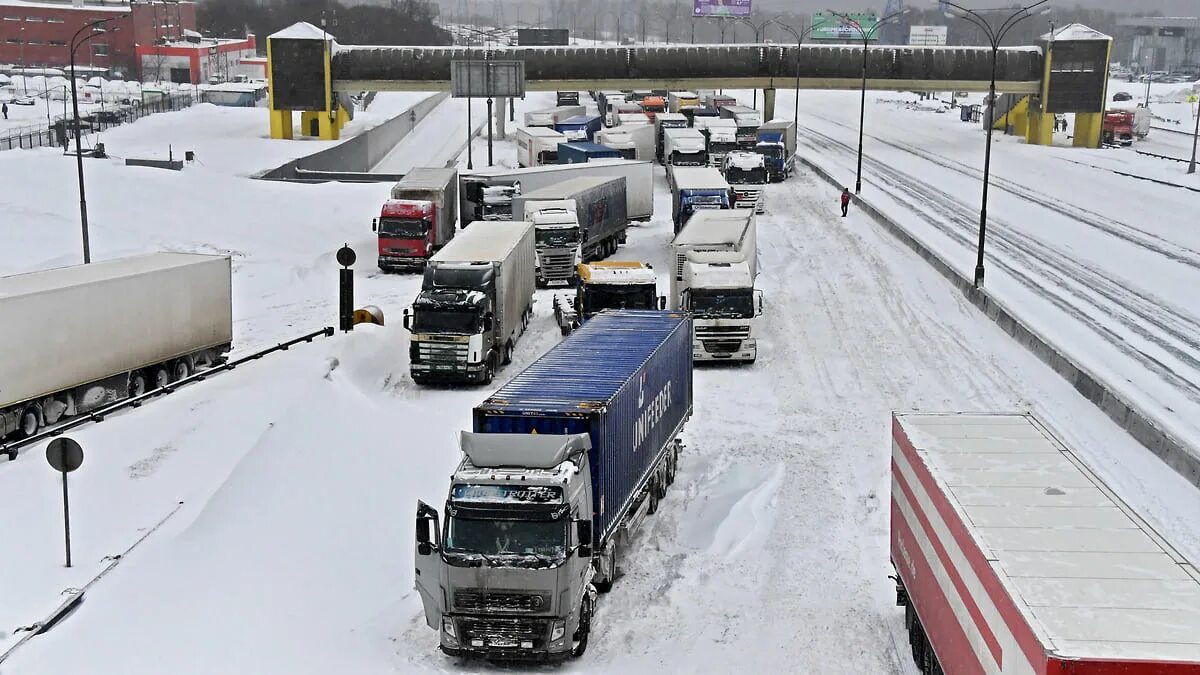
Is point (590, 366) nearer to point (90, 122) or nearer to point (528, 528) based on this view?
point (528, 528)

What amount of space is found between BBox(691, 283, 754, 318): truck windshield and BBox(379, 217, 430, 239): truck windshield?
15969mm

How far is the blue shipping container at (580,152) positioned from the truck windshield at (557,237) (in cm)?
2052

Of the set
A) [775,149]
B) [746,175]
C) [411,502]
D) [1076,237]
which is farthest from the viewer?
[775,149]

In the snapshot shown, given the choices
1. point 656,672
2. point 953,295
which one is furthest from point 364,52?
point 656,672

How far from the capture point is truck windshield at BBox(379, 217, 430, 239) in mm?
47875

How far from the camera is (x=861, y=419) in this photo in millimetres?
30375

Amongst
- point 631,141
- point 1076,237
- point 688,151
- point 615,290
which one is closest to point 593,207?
point 615,290

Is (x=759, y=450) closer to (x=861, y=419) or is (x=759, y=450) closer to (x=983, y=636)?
(x=861, y=419)

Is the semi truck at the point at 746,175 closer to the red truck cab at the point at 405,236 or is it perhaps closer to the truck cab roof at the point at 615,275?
the red truck cab at the point at 405,236

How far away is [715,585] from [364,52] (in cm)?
7767

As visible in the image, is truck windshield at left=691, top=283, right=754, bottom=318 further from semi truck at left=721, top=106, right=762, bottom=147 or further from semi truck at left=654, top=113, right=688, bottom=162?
semi truck at left=654, top=113, right=688, bottom=162

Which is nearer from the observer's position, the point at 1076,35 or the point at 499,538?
the point at 499,538

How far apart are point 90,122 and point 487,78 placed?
28.5 meters

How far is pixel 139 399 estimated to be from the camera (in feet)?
96.9
